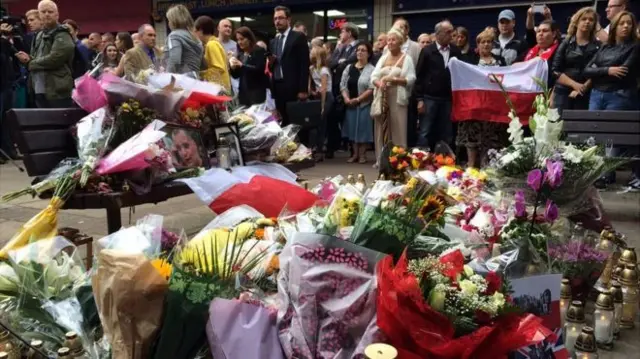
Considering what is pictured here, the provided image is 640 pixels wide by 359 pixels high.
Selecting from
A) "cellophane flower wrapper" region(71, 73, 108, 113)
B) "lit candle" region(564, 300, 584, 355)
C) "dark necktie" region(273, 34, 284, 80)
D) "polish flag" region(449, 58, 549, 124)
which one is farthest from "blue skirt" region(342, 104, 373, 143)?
"lit candle" region(564, 300, 584, 355)

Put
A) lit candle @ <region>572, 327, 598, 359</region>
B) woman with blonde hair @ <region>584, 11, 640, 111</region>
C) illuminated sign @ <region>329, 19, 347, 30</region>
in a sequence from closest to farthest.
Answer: lit candle @ <region>572, 327, 598, 359</region> < woman with blonde hair @ <region>584, 11, 640, 111</region> < illuminated sign @ <region>329, 19, 347, 30</region>

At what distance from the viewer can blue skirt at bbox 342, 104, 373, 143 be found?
7.86 meters

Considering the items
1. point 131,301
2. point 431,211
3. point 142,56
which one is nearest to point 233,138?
point 142,56

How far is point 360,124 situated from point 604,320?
5.87m

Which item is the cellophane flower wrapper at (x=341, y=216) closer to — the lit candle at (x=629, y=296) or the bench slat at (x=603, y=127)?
the lit candle at (x=629, y=296)

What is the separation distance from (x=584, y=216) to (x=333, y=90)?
6.10 metres

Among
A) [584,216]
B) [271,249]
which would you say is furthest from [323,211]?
[584,216]

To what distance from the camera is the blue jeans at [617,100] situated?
554 centimetres

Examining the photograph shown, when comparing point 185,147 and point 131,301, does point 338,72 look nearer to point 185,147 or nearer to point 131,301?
point 185,147

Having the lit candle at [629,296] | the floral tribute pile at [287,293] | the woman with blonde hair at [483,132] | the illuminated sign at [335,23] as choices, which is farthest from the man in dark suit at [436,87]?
the illuminated sign at [335,23]

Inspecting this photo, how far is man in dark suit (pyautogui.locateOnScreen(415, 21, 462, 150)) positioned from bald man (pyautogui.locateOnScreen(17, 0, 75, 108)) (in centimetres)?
411

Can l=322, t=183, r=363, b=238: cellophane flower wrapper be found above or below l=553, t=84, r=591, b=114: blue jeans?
below

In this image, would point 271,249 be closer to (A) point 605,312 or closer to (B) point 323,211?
(B) point 323,211

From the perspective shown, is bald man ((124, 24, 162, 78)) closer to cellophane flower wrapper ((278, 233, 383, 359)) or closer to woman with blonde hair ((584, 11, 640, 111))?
cellophane flower wrapper ((278, 233, 383, 359))
